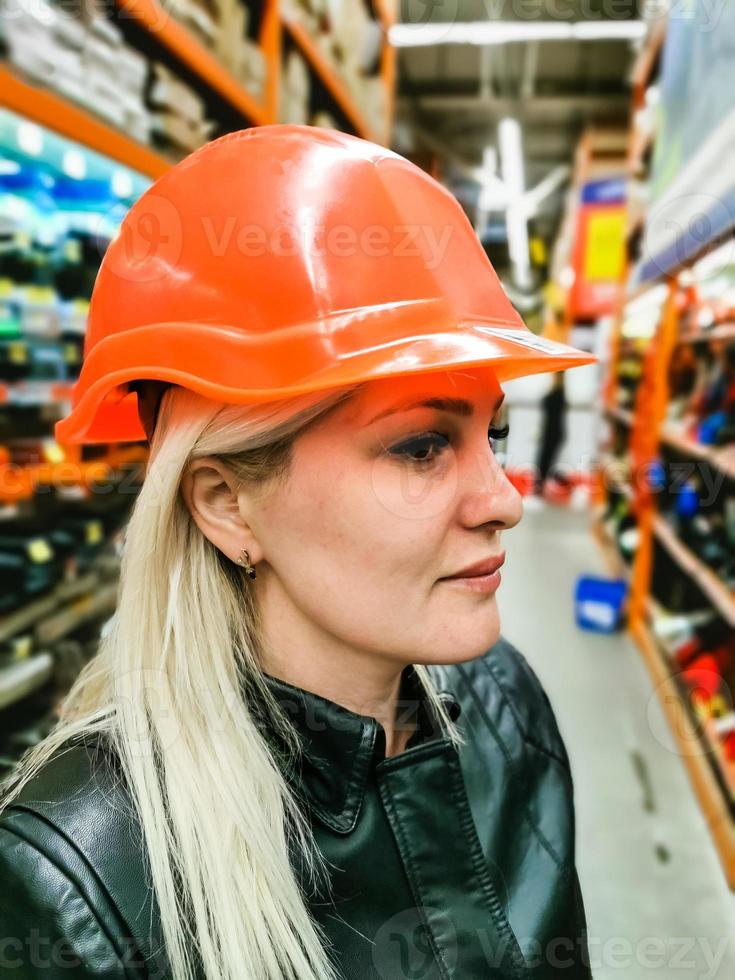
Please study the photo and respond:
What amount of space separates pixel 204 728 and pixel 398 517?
0.34 meters

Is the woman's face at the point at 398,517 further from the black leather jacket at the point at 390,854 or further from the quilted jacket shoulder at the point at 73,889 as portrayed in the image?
the quilted jacket shoulder at the point at 73,889

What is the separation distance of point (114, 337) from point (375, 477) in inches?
13.2

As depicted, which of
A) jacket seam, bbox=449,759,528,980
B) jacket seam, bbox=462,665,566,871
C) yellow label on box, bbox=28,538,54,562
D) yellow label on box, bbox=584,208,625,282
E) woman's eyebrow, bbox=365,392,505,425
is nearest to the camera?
woman's eyebrow, bbox=365,392,505,425

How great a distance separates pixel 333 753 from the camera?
2.63ft

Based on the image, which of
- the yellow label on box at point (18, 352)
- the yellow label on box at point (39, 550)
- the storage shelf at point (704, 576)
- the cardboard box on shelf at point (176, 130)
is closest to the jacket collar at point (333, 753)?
the yellow label on box at point (39, 550)

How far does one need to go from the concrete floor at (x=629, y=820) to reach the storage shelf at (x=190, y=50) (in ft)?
9.02

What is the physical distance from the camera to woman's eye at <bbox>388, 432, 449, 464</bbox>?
2.46 feet

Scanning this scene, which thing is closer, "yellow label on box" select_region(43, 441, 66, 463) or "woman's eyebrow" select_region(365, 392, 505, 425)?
"woman's eyebrow" select_region(365, 392, 505, 425)

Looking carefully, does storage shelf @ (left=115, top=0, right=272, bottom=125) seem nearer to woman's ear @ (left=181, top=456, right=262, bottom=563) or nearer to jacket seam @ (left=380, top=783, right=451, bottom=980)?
woman's ear @ (left=181, top=456, right=262, bottom=563)

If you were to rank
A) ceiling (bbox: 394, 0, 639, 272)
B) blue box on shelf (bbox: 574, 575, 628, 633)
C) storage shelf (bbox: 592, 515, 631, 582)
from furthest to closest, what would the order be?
1. ceiling (bbox: 394, 0, 639, 272)
2. storage shelf (bbox: 592, 515, 631, 582)
3. blue box on shelf (bbox: 574, 575, 628, 633)

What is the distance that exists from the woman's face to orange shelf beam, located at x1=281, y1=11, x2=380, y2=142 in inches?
106

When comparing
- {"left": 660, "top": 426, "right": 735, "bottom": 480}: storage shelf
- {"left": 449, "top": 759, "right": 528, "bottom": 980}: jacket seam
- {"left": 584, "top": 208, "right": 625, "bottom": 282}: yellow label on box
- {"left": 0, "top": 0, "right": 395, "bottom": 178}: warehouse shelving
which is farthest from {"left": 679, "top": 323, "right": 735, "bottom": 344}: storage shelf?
{"left": 584, "top": 208, "right": 625, "bottom": 282}: yellow label on box

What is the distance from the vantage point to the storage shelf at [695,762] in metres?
2.21

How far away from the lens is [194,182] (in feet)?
2.51
